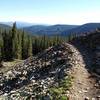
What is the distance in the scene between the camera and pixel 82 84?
24531 millimetres

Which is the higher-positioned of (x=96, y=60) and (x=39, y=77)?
(x=96, y=60)

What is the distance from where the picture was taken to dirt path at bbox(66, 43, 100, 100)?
859 inches

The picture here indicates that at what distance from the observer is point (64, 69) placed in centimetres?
2873

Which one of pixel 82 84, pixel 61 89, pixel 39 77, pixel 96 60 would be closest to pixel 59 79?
pixel 82 84

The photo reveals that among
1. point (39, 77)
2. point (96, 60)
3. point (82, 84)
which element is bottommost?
point (39, 77)

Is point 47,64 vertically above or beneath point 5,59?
above

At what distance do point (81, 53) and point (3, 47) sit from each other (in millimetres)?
82131

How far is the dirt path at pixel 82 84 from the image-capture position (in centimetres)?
2181

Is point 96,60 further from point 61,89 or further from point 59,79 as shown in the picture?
point 61,89

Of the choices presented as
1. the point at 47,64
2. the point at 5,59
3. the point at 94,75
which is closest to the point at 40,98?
the point at 94,75

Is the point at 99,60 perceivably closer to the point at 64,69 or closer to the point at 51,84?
the point at 64,69

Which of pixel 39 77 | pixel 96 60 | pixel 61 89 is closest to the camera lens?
pixel 61 89

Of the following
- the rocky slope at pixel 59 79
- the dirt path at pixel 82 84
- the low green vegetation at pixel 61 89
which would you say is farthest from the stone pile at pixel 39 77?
the dirt path at pixel 82 84

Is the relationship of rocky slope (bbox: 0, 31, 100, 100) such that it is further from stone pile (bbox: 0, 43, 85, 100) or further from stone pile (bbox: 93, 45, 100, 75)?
stone pile (bbox: 93, 45, 100, 75)
